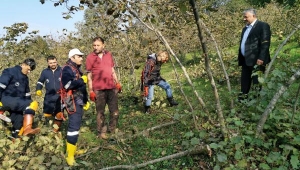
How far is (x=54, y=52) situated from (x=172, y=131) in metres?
12.2

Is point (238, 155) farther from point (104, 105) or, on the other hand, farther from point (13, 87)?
point (13, 87)

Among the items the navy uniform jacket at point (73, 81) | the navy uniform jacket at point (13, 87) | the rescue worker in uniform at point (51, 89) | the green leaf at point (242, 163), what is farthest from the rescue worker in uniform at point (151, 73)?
the green leaf at point (242, 163)

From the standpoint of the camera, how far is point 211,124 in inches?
184

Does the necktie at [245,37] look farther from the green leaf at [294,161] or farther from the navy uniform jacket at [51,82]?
the navy uniform jacket at [51,82]

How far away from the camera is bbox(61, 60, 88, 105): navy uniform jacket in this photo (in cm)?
509

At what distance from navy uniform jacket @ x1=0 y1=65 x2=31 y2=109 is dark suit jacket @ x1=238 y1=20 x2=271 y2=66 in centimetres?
441

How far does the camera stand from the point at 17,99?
596 cm

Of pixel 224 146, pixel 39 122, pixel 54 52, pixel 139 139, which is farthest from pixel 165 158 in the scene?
pixel 54 52

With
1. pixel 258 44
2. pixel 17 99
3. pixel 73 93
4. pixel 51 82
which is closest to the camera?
pixel 73 93

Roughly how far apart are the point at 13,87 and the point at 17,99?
0.88ft

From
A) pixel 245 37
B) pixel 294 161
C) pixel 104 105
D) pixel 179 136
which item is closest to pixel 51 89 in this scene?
pixel 104 105

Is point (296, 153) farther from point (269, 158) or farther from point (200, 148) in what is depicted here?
point (200, 148)

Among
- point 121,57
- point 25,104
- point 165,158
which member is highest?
point 121,57

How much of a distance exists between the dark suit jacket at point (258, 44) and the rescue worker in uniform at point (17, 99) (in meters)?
4.24
